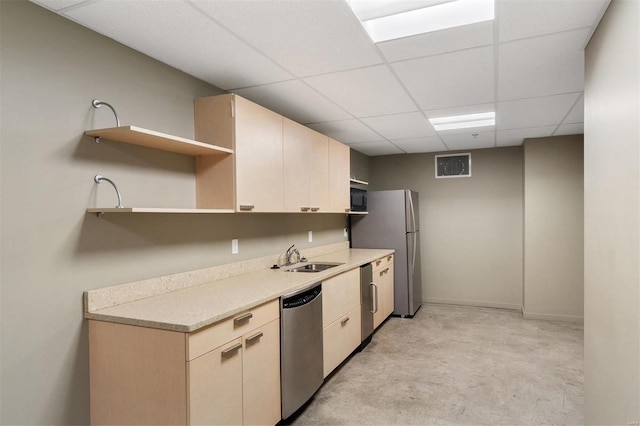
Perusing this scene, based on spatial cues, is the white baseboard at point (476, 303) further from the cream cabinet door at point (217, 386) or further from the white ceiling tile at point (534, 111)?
the cream cabinet door at point (217, 386)

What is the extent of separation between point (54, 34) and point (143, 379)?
1.65m

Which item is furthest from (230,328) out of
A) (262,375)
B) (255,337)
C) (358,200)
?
(358,200)

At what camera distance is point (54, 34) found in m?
1.78

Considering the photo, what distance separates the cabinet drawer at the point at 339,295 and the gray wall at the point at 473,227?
255 cm

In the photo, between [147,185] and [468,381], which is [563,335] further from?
[147,185]

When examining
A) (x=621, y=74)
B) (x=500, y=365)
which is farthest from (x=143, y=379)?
(x=500, y=365)

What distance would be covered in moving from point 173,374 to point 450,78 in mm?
2461

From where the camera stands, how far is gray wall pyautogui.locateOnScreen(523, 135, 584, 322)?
4.70 m

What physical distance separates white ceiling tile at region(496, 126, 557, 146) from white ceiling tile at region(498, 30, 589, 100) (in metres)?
1.44

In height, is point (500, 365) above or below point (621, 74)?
below

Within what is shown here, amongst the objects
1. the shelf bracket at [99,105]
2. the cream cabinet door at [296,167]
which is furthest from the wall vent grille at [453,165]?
the shelf bracket at [99,105]

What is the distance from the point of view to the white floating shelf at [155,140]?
1.86 metres

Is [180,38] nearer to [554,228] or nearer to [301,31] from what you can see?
[301,31]

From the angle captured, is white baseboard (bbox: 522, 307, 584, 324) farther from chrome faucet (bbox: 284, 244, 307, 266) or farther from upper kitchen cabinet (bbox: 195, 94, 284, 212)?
upper kitchen cabinet (bbox: 195, 94, 284, 212)
